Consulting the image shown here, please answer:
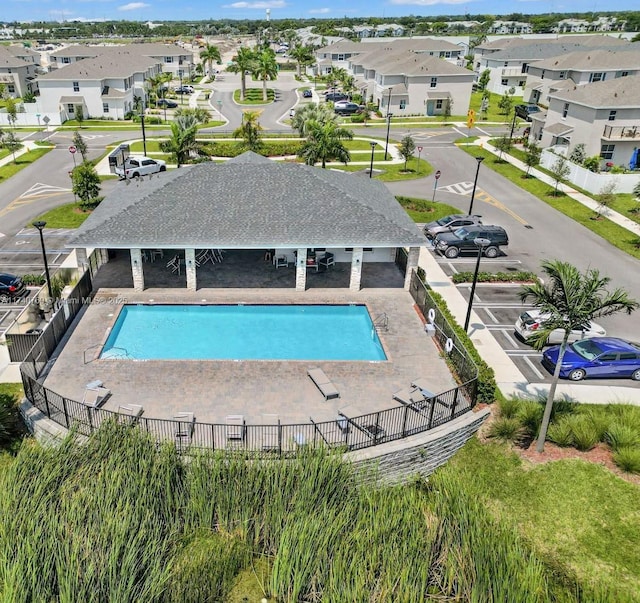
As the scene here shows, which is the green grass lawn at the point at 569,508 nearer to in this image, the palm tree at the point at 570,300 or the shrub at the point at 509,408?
the shrub at the point at 509,408

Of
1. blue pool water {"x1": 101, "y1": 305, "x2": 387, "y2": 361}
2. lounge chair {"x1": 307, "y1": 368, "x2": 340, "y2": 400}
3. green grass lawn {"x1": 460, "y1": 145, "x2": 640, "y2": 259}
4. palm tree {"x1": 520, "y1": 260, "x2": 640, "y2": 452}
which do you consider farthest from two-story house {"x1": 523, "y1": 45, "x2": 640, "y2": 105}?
lounge chair {"x1": 307, "y1": 368, "x2": 340, "y2": 400}

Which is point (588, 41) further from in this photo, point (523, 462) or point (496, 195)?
point (523, 462)

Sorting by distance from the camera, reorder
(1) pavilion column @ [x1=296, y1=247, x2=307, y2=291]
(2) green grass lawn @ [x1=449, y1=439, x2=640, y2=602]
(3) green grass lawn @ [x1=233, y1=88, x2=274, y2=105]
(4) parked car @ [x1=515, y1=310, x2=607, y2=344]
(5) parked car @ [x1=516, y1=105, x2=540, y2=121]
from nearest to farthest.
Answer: (2) green grass lawn @ [x1=449, y1=439, x2=640, y2=602], (4) parked car @ [x1=515, y1=310, x2=607, y2=344], (1) pavilion column @ [x1=296, y1=247, x2=307, y2=291], (5) parked car @ [x1=516, y1=105, x2=540, y2=121], (3) green grass lawn @ [x1=233, y1=88, x2=274, y2=105]

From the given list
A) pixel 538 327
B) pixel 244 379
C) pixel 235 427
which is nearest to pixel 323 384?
pixel 244 379

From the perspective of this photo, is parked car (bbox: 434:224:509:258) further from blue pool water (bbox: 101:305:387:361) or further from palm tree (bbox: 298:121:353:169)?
palm tree (bbox: 298:121:353:169)

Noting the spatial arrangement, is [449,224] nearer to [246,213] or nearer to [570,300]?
[246,213]
